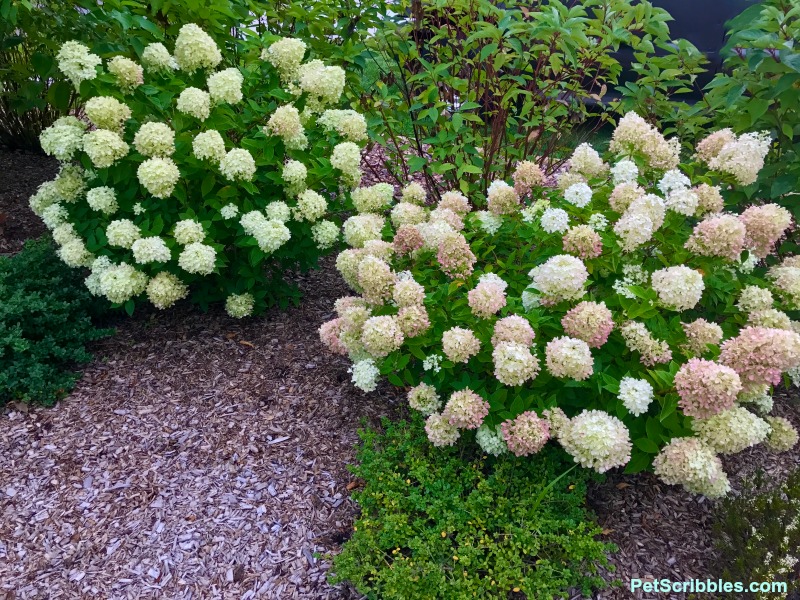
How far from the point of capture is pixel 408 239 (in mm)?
2627

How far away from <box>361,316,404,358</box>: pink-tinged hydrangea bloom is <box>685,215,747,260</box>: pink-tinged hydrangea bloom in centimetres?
123

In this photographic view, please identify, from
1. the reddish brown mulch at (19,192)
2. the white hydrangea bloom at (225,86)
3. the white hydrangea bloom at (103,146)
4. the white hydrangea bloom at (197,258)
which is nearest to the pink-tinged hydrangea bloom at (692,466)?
the white hydrangea bloom at (197,258)

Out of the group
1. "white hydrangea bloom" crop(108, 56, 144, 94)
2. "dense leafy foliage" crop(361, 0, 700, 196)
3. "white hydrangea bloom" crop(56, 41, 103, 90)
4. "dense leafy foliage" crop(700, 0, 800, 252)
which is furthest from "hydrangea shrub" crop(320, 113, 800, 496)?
"white hydrangea bloom" crop(56, 41, 103, 90)

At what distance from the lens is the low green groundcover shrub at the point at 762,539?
6.42ft

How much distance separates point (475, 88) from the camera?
3.95 m

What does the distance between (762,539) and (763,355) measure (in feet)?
2.21

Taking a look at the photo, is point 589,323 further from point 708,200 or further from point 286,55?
point 286,55

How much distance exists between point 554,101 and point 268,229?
235cm

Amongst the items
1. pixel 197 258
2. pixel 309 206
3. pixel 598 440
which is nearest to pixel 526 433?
pixel 598 440

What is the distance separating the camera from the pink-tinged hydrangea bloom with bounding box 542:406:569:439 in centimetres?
219

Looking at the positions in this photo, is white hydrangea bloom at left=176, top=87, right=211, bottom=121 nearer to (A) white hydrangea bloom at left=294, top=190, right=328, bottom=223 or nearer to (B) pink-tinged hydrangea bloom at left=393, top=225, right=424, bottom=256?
(A) white hydrangea bloom at left=294, top=190, right=328, bottom=223

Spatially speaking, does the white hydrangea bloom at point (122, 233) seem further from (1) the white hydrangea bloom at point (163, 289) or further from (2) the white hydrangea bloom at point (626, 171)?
(2) the white hydrangea bloom at point (626, 171)

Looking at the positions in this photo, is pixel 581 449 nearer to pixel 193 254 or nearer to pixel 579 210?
pixel 579 210

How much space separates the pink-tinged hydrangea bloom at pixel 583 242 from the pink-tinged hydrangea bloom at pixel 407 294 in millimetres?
621
